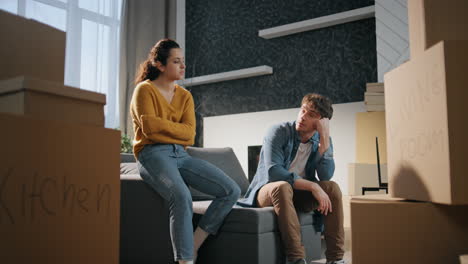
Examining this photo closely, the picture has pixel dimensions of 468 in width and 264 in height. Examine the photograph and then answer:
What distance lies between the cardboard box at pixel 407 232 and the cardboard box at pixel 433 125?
51 millimetres

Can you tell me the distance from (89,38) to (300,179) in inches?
123

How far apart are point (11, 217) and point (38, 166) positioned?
115 millimetres

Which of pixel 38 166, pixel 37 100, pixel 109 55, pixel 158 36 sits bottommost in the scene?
pixel 38 166

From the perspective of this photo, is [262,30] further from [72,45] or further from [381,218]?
[381,218]

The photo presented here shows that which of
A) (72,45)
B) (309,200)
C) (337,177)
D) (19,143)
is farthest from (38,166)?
(72,45)

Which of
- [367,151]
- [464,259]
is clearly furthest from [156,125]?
[367,151]

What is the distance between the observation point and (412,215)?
1.12 meters

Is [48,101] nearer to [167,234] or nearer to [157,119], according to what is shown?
[157,119]

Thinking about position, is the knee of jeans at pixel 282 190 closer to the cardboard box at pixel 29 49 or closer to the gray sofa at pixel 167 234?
the gray sofa at pixel 167 234

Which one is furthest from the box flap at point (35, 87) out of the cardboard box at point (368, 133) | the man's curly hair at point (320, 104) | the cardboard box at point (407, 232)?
the cardboard box at point (368, 133)

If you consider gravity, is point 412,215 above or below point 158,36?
below

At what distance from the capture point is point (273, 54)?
15.2 ft

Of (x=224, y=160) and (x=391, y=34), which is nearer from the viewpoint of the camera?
(x=224, y=160)

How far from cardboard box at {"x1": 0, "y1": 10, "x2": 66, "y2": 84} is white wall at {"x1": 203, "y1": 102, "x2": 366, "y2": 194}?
3.04m
